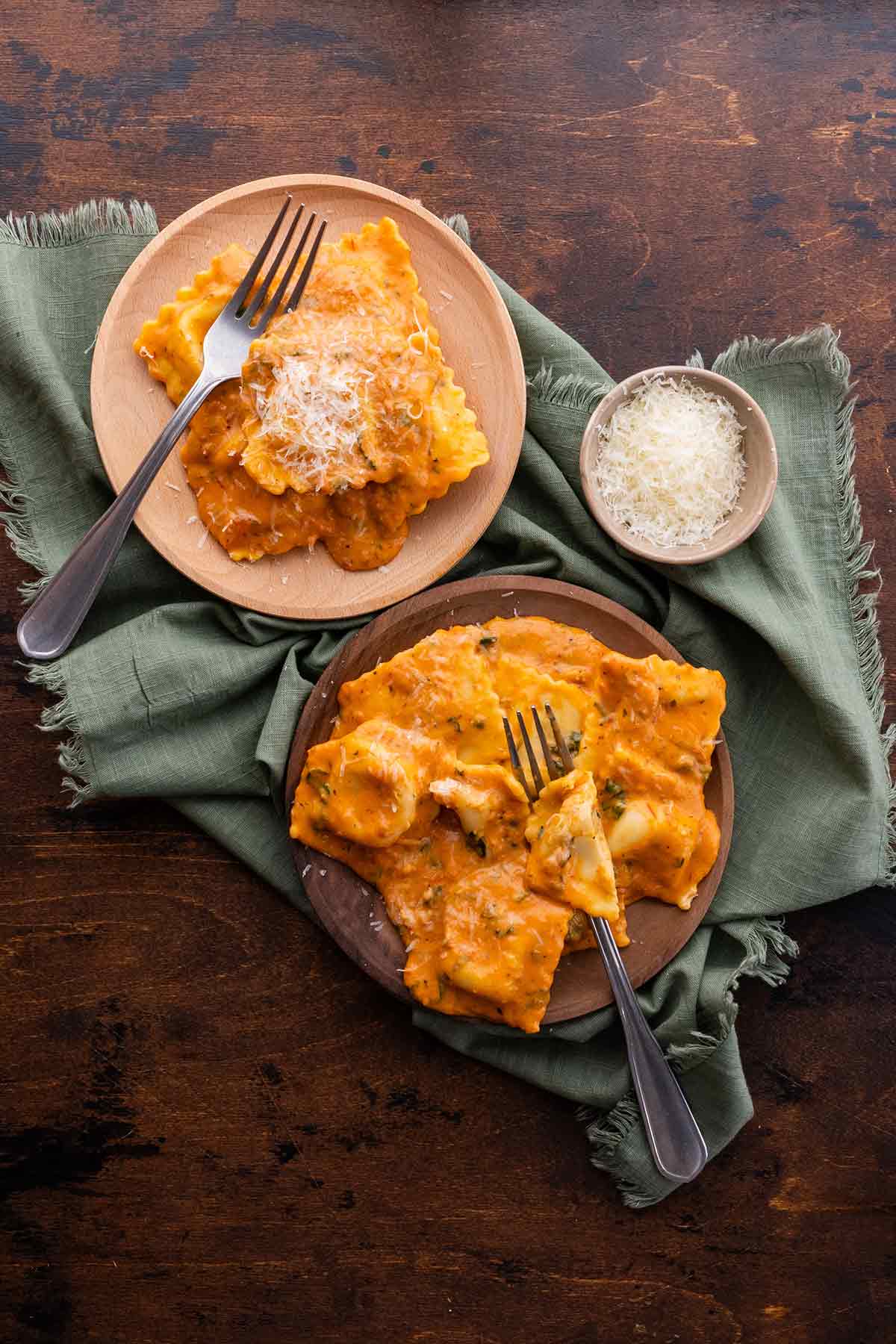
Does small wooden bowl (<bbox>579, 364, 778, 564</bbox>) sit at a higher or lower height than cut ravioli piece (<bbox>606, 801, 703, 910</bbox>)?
higher

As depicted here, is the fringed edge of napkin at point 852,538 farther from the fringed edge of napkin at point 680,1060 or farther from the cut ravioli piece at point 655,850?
the cut ravioli piece at point 655,850

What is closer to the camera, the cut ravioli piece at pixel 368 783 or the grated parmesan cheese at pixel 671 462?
the cut ravioli piece at pixel 368 783

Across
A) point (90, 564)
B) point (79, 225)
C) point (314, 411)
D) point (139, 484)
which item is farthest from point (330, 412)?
point (79, 225)

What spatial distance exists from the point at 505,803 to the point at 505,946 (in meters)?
0.43

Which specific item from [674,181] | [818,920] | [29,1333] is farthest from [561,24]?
[29,1333]

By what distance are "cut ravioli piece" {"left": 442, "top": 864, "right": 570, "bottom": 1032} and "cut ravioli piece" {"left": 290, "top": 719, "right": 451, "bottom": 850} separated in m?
0.33

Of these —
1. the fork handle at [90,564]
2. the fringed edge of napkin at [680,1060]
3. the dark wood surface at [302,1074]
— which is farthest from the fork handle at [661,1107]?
the fork handle at [90,564]

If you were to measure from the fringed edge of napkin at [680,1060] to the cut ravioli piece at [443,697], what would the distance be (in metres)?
1.09

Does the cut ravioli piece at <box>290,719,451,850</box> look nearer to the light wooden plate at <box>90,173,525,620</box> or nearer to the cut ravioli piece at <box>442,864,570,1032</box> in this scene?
the cut ravioli piece at <box>442,864,570,1032</box>

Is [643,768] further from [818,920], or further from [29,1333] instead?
[29,1333]

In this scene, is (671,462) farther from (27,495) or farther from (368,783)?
(27,495)

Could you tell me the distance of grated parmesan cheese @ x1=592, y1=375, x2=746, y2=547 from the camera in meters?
3.39

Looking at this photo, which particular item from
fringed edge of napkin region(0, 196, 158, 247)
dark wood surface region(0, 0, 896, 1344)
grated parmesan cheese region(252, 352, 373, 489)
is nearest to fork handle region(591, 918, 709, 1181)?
dark wood surface region(0, 0, 896, 1344)

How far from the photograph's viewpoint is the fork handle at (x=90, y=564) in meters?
3.25
